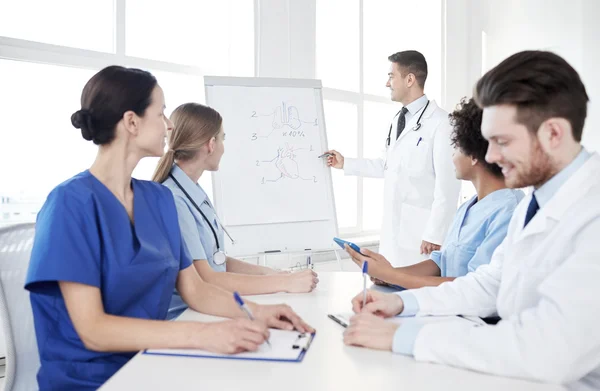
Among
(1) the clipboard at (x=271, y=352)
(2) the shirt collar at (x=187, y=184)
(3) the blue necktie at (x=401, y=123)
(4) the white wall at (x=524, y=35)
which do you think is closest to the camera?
(1) the clipboard at (x=271, y=352)

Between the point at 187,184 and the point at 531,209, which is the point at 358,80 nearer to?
the point at 187,184

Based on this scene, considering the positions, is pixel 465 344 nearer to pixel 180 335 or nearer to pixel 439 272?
pixel 180 335

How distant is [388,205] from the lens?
3.29 metres

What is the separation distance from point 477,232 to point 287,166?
4.08 feet

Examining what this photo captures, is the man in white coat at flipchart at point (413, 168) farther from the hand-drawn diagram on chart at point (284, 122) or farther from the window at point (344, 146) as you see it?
the window at point (344, 146)

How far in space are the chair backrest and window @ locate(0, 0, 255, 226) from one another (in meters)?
1.15

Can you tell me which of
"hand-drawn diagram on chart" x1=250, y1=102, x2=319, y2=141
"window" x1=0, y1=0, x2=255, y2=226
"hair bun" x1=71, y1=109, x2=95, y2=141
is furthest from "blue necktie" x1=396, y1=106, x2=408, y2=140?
"hair bun" x1=71, y1=109, x2=95, y2=141

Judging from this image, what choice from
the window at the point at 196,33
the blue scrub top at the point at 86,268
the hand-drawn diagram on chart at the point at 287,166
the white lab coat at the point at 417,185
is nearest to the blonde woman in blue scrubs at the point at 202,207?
the blue scrub top at the point at 86,268

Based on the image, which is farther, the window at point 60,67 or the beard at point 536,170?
the window at point 60,67

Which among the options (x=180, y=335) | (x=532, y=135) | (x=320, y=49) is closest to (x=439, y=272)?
(x=532, y=135)

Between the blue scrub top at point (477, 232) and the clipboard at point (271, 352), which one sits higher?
the blue scrub top at point (477, 232)

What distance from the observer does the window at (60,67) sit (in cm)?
244

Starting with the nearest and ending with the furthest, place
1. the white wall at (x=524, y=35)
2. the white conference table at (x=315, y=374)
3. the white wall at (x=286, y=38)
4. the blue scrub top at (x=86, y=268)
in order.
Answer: the white conference table at (x=315, y=374) < the blue scrub top at (x=86, y=268) < the white wall at (x=286, y=38) < the white wall at (x=524, y=35)

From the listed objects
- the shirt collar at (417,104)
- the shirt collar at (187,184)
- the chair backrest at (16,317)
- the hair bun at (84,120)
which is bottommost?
the chair backrest at (16,317)
